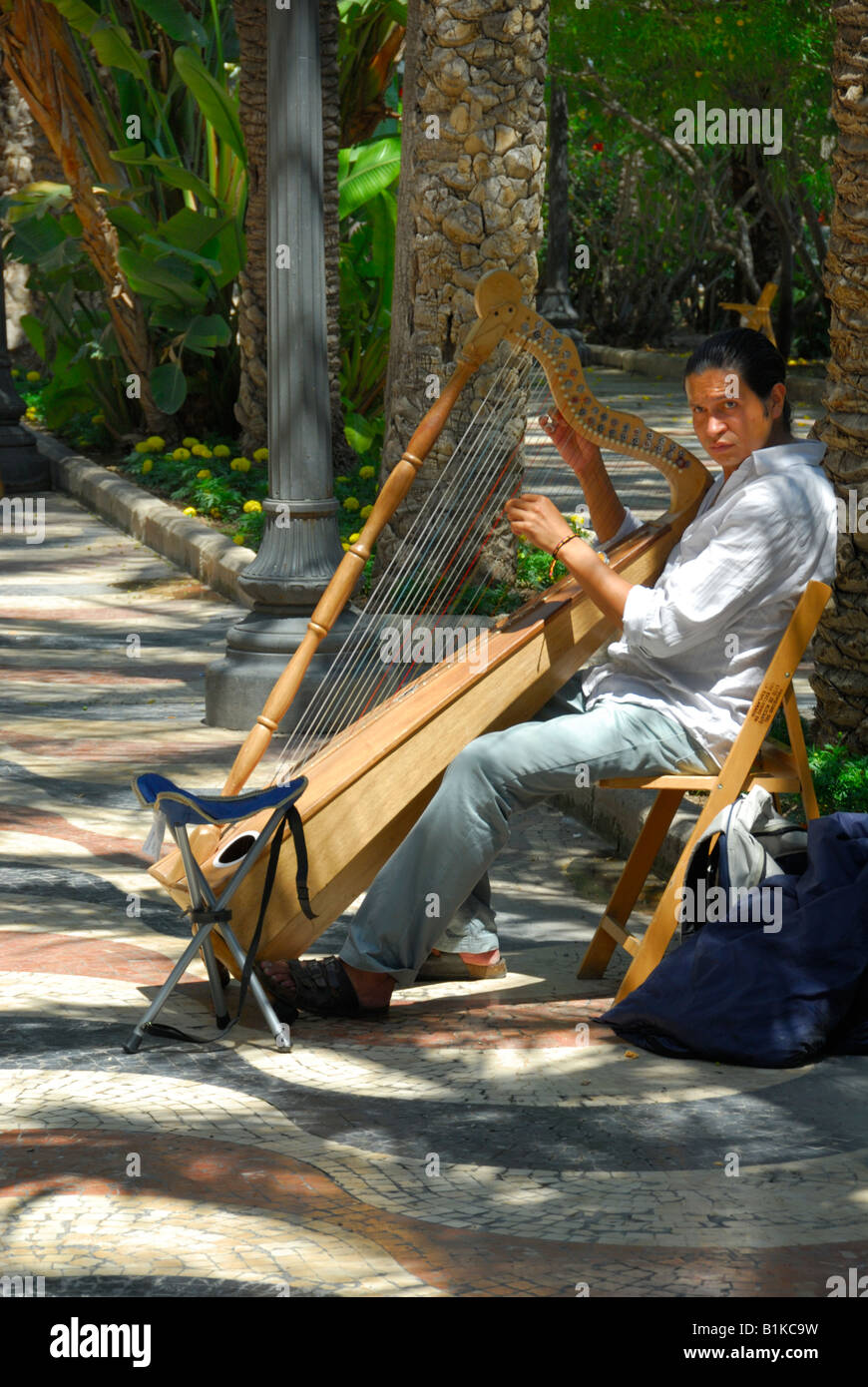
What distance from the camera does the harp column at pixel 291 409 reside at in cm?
653

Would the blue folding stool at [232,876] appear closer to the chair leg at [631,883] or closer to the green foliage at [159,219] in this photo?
the chair leg at [631,883]

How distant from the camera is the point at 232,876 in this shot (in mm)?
4109

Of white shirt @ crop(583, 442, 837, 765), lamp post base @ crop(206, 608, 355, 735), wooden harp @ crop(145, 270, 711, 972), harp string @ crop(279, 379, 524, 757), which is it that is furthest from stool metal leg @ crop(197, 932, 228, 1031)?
lamp post base @ crop(206, 608, 355, 735)

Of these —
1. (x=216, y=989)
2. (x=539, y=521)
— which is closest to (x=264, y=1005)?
(x=216, y=989)

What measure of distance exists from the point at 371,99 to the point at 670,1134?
10959mm

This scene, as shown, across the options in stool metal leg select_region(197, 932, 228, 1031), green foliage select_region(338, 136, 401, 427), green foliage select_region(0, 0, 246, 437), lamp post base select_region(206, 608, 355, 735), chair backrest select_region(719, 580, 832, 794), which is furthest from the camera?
green foliage select_region(0, 0, 246, 437)

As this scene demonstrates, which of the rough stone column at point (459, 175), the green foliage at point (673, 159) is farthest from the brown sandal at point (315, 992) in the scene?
the green foliage at point (673, 159)

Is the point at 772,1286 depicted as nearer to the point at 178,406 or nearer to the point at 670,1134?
the point at 670,1134

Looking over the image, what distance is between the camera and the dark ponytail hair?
424 centimetres

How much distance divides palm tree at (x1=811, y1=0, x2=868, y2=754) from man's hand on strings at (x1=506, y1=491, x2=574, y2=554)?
168 cm

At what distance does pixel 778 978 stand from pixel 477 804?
0.79 metres

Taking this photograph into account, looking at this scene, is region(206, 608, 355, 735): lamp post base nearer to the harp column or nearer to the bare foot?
the harp column

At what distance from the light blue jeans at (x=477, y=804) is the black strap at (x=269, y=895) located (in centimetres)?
21

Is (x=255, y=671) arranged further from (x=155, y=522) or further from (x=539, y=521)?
(x=155, y=522)
